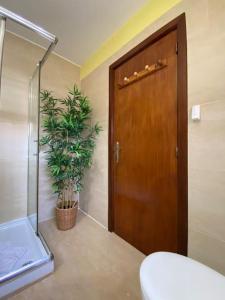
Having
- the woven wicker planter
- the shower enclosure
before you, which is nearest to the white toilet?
the shower enclosure

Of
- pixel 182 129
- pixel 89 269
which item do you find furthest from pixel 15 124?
pixel 182 129

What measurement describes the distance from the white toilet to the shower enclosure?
3.17 ft

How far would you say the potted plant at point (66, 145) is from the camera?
1.92 m

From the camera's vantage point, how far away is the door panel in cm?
130

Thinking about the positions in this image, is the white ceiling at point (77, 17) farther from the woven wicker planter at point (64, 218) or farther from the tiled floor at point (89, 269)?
the tiled floor at point (89, 269)

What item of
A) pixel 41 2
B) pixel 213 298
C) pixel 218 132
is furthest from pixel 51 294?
pixel 41 2

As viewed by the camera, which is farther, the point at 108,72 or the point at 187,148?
the point at 108,72

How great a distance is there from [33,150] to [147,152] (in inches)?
51.5

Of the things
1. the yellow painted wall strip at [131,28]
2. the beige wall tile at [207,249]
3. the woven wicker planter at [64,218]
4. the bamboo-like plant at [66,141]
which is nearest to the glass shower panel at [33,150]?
the bamboo-like plant at [66,141]

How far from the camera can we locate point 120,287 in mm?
1180

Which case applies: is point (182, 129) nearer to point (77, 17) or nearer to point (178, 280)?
point (178, 280)

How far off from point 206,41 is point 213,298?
54.8 inches

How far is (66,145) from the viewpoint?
1.97 m

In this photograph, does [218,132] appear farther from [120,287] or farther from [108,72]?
[108,72]
